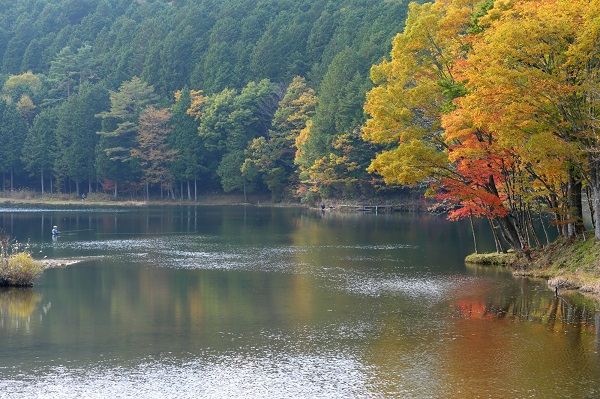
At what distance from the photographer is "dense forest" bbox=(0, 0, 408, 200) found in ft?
267

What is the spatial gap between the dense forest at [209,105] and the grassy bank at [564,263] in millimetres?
42597

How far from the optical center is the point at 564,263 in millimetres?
28250

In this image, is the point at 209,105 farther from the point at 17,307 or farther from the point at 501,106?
the point at 17,307

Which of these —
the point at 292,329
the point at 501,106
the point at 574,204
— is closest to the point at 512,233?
the point at 574,204

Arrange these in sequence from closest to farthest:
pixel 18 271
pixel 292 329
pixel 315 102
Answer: pixel 292 329, pixel 18 271, pixel 315 102

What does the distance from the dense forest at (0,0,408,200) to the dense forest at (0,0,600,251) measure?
0.28 meters

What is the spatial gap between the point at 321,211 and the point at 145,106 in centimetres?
3844

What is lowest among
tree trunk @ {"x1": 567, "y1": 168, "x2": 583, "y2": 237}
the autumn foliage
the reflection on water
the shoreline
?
the reflection on water

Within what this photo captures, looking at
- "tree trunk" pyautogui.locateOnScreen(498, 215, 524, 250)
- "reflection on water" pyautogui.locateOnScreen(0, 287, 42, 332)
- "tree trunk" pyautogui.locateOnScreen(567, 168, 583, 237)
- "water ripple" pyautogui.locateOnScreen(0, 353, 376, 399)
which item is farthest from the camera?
"tree trunk" pyautogui.locateOnScreen(498, 215, 524, 250)

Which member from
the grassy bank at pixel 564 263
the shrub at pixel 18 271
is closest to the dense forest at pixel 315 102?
the grassy bank at pixel 564 263

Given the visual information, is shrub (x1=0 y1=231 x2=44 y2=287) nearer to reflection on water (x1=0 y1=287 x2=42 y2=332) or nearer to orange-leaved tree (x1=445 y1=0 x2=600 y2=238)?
reflection on water (x1=0 y1=287 x2=42 y2=332)

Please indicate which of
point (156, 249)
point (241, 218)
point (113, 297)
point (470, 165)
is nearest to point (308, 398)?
point (113, 297)

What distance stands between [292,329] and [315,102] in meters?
69.6

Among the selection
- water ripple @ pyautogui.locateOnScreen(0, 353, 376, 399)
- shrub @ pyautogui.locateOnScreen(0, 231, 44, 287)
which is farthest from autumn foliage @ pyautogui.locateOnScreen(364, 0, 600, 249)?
shrub @ pyautogui.locateOnScreen(0, 231, 44, 287)
